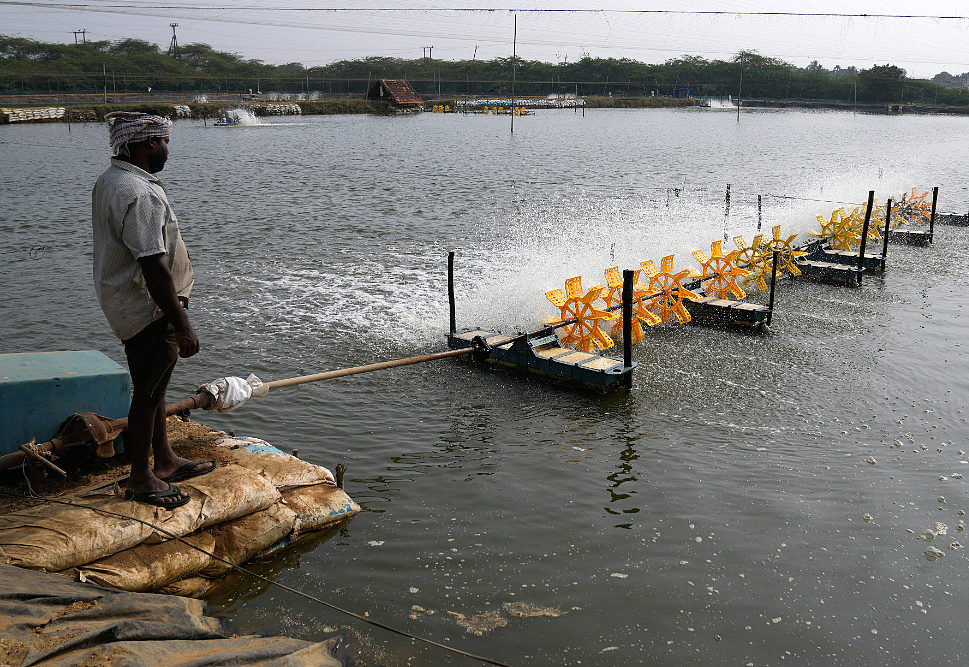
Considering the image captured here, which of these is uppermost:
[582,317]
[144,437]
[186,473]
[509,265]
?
[144,437]

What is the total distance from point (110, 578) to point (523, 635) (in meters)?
3.21

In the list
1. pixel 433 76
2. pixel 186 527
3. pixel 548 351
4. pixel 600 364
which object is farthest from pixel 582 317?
pixel 433 76

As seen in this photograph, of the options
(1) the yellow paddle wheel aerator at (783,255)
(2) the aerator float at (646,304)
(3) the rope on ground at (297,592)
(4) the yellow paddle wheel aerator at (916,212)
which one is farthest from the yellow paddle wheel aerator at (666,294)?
(4) the yellow paddle wheel aerator at (916,212)

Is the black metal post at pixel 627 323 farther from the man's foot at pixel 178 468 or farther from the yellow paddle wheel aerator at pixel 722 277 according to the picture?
the man's foot at pixel 178 468

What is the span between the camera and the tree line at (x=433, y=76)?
386 feet

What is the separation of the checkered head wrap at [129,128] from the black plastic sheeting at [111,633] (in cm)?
289

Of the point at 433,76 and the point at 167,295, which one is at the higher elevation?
the point at 433,76

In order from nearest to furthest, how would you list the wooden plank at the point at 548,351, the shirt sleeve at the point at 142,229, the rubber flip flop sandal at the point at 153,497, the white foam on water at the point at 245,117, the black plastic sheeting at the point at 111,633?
the black plastic sheeting at the point at 111,633
the shirt sleeve at the point at 142,229
the rubber flip flop sandal at the point at 153,497
the wooden plank at the point at 548,351
the white foam on water at the point at 245,117

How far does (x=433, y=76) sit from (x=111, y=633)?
591ft

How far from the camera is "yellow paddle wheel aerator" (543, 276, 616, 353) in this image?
13375 millimetres

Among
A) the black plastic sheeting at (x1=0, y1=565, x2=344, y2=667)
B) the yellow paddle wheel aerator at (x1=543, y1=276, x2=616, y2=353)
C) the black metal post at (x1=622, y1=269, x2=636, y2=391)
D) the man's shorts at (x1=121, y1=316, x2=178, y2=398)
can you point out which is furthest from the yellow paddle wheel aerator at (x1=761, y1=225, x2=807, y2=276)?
the black plastic sheeting at (x1=0, y1=565, x2=344, y2=667)

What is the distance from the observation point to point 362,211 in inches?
1192

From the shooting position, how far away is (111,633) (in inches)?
168

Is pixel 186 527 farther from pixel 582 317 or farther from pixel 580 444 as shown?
pixel 582 317
